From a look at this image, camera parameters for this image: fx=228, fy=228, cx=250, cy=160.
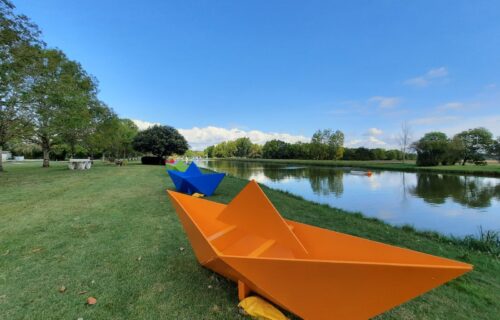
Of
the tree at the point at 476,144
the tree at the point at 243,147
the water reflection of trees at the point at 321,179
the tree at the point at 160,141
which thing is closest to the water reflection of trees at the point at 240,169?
the water reflection of trees at the point at 321,179

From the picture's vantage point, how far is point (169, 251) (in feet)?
11.5

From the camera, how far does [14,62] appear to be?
10.2m

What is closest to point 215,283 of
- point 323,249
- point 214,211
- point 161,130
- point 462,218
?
point 214,211

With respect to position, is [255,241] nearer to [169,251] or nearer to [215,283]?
[215,283]

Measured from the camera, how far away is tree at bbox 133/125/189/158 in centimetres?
3000

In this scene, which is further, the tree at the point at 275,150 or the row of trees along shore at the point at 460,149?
the tree at the point at 275,150

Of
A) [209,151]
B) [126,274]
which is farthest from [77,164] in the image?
A: [209,151]

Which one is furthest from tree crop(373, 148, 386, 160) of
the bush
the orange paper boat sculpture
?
the orange paper boat sculpture

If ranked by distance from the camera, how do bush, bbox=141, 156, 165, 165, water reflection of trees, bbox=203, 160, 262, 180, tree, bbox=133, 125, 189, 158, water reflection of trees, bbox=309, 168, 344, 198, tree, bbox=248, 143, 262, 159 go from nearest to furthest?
water reflection of trees, bbox=309, 168, 344, 198, water reflection of trees, bbox=203, 160, 262, 180, tree, bbox=133, 125, 189, 158, bush, bbox=141, 156, 165, 165, tree, bbox=248, 143, 262, 159

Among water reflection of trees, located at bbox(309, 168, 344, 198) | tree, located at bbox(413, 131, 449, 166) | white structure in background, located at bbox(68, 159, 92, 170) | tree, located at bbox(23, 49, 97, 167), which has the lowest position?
water reflection of trees, located at bbox(309, 168, 344, 198)

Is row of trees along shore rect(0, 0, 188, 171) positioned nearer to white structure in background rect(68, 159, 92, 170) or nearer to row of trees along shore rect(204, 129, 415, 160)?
white structure in background rect(68, 159, 92, 170)

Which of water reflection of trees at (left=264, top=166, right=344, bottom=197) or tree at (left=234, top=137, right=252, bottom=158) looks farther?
tree at (left=234, top=137, right=252, bottom=158)

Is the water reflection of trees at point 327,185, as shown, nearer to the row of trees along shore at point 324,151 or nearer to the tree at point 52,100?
the tree at point 52,100

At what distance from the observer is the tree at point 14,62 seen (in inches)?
394
